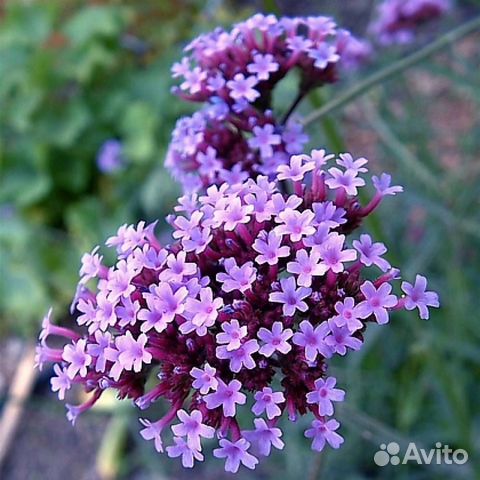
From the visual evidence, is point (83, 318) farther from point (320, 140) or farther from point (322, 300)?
point (320, 140)

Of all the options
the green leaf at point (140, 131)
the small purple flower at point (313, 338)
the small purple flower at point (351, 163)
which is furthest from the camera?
the green leaf at point (140, 131)

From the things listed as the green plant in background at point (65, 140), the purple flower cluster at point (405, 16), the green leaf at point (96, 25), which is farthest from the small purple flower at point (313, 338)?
the green leaf at point (96, 25)

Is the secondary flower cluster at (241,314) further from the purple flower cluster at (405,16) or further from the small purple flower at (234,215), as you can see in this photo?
the purple flower cluster at (405,16)

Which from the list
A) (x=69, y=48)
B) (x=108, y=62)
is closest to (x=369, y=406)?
(x=108, y=62)

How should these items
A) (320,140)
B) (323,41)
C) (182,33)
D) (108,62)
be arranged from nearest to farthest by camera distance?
(323,41) → (320,140) → (108,62) → (182,33)

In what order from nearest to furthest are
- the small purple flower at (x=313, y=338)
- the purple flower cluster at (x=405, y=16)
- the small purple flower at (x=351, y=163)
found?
the small purple flower at (x=313, y=338), the small purple flower at (x=351, y=163), the purple flower cluster at (x=405, y=16)

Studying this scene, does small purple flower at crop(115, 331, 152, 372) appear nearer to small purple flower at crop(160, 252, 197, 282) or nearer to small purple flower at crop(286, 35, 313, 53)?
small purple flower at crop(160, 252, 197, 282)

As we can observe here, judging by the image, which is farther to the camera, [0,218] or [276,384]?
[0,218]
